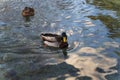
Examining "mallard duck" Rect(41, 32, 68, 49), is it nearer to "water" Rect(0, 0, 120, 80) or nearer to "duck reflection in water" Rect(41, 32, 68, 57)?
"duck reflection in water" Rect(41, 32, 68, 57)

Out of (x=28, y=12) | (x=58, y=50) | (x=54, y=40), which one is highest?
(x=28, y=12)

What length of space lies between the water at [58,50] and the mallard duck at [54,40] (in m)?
0.31

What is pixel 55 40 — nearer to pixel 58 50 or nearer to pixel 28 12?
pixel 58 50

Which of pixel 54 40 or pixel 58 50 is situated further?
pixel 54 40

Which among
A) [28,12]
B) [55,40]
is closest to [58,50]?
[55,40]

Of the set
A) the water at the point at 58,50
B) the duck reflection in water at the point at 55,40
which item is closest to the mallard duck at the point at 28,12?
the water at the point at 58,50

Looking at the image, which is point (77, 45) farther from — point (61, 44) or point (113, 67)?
point (113, 67)

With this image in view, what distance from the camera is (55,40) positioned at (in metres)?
16.9

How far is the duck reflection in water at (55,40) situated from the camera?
16422 mm

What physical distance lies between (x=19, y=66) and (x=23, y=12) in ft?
24.4

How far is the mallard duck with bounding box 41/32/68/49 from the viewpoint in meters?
16.5

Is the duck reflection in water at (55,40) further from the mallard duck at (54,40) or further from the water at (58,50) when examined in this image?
the water at (58,50)

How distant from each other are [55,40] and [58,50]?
2.05 feet

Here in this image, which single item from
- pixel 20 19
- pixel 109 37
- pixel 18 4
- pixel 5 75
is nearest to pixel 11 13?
pixel 20 19
